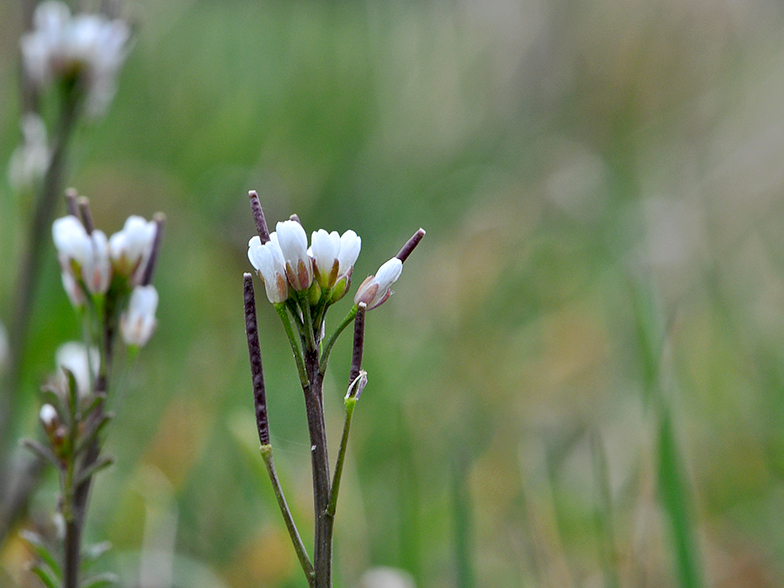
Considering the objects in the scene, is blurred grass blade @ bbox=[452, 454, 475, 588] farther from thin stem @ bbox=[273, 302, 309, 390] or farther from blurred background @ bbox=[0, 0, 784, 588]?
thin stem @ bbox=[273, 302, 309, 390]

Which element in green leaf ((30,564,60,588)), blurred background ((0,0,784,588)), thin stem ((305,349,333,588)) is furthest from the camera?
blurred background ((0,0,784,588))

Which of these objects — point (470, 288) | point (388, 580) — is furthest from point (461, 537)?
point (470, 288)

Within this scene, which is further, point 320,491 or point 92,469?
point 92,469

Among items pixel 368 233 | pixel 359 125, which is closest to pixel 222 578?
pixel 368 233

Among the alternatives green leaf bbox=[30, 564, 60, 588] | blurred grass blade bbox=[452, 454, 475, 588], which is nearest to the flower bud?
green leaf bbox=[30, 564, 60, 588]

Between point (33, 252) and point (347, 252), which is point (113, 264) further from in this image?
point (33, 252)

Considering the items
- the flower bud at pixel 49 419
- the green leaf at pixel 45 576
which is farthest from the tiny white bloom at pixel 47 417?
the green leaf at pixel 45 576

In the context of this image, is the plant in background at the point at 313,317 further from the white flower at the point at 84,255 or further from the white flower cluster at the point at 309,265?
the white flower at the point at 84,255
